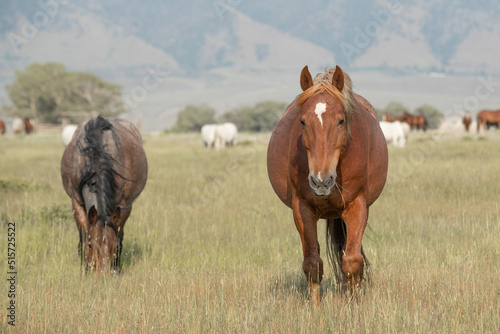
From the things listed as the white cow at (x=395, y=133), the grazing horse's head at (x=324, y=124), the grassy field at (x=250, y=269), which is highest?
the white cow at (x=395, y=133)

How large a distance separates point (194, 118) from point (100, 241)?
3646 inches

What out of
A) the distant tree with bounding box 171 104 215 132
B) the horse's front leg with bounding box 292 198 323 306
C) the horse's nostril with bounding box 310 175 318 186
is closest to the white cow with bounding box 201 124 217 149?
the horse's front leg with bounding box 292 198 323 306

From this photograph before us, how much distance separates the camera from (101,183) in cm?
567

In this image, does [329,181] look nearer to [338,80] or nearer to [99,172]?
A: [338,80]

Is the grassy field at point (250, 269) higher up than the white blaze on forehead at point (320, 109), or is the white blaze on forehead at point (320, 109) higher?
the white blaze on forehead at point (320, 109)

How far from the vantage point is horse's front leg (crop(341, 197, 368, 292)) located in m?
4.00

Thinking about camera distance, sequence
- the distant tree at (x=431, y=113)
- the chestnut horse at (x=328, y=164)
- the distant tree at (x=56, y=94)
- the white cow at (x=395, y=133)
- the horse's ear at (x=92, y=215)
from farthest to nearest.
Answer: the distant tree at (x=431, y=113), the distant tree at (x=56, y=94), the white cow at (x=395, y=133), the horse's ear at (x=92, y=215), the chestnut horse at (x=328, y=164)

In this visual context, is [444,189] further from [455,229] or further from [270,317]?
[270,317]

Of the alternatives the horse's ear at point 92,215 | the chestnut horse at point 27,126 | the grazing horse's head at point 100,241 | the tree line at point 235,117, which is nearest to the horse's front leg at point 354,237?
the grazing horse's head at point 100,241

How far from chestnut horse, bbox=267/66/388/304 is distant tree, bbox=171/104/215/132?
3606 inches

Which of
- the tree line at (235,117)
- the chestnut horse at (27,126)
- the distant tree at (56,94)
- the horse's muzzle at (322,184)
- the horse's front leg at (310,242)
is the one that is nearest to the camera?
the horse's muzzle at (322,184)

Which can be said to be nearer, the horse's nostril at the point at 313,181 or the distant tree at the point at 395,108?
the horse's nostril at the point at 313,181

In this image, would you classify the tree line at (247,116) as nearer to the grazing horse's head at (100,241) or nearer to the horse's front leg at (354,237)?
the grazing horse's head at (100,241)

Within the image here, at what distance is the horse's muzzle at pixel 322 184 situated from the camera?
3250mm
